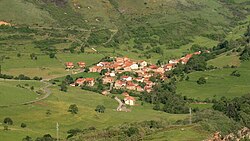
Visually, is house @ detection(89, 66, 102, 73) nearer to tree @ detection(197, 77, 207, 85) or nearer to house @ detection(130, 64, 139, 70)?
house @ detection(130, 64, 139, 70)

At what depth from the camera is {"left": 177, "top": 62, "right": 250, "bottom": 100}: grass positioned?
121 metres

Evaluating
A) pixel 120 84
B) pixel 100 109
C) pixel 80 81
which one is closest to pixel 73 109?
pixel 100 109

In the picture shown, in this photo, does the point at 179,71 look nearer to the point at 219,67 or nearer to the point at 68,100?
the point at 219,67

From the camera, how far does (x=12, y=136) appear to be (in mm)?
Result: 82812

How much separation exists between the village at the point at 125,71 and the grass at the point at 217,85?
9.45 m

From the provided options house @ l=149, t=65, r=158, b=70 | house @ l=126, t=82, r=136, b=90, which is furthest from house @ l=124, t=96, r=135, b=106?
house @ l=149, t=65, r=158, b=70

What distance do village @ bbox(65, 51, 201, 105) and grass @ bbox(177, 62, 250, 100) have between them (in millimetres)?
9446

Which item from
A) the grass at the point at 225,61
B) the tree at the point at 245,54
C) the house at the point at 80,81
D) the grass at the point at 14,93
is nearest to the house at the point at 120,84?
the house at the point at 80,81

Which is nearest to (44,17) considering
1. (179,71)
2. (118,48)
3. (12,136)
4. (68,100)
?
(118,48)

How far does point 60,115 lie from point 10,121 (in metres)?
Result: 10.8

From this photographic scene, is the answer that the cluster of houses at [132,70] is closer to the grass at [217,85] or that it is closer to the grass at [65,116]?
the grass at [217,85]

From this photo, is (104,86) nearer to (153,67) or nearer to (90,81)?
(90,81)

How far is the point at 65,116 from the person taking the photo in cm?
10056

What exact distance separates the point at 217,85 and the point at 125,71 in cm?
3283
